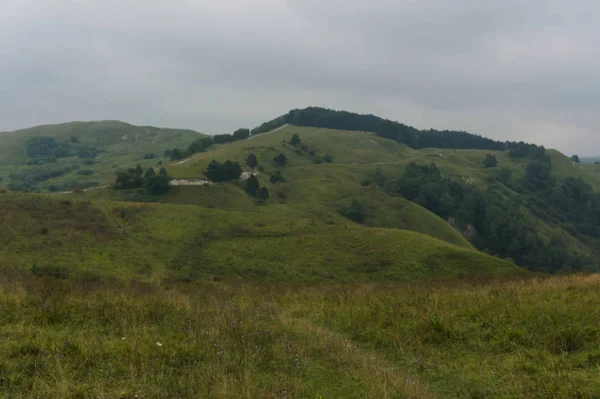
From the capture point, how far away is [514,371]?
5578 mm

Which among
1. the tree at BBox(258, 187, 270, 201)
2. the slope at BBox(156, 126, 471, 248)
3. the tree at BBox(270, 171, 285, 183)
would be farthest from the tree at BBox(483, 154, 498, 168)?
the tree at BBox(258, 187, 270, 201)

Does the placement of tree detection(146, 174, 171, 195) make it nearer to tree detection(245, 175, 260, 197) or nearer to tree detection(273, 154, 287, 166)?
tree detection(245, 175, 260, 197)

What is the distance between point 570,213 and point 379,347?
552 feet

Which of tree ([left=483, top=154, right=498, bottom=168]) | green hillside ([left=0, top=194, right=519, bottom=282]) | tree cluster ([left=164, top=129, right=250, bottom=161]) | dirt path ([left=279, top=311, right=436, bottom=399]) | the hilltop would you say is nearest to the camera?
dirt path ([left=279, top=311, right=436, bottom=399])

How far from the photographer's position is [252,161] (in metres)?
107

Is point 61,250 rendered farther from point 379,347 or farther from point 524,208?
point 524,208

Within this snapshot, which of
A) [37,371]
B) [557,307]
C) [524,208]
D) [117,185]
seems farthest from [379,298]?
[524,208]

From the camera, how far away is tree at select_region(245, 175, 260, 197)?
8569cm

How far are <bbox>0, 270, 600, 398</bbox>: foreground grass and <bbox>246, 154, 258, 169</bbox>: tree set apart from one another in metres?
96.5

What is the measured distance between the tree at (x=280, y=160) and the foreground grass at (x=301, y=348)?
109649 millimetres

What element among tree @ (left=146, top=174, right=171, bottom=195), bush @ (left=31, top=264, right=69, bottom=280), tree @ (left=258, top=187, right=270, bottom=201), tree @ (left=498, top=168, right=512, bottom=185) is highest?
tree @ (left=498, top=168, right=512, bottom=185)

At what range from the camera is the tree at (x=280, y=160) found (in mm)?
118969

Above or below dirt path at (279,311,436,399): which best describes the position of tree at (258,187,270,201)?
below

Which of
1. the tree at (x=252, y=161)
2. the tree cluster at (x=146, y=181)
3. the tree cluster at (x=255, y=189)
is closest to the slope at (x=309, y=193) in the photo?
the tree cluster at (x=255, y=189)
